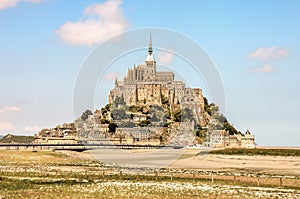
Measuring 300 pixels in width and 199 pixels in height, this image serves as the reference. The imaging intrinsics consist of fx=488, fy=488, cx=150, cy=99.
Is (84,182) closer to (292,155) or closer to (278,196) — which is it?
(278,196)

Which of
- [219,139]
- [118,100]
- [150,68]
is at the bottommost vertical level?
[219,139]

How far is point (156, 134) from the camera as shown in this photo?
6752 inches

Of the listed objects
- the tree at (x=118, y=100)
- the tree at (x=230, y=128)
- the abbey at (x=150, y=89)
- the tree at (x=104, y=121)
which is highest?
the abbey at (x=150, y=89)

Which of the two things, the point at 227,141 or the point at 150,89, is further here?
the point at 227,141

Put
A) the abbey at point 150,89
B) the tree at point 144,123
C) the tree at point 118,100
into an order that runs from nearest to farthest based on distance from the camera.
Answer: the abbey at point 150,89 < the tree at point 118,100 < the tree at point 144,123

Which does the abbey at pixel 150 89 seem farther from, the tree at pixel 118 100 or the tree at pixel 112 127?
the tree at pixel 112 127

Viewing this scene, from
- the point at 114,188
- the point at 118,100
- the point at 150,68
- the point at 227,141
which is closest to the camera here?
the point at 114,188

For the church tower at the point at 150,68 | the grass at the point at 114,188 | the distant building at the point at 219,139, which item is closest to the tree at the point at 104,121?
the distant building at the point at 219,139

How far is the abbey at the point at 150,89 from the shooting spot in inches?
4409

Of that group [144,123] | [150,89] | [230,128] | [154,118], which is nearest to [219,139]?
[230,128]

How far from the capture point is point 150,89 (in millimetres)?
169125

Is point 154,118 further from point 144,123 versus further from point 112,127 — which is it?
point 112,127

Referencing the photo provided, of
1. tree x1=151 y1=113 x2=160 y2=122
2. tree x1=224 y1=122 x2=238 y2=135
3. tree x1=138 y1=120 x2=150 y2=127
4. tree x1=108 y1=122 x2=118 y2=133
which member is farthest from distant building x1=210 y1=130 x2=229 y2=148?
tree x1=108 y1=122 x2=118 y2=133

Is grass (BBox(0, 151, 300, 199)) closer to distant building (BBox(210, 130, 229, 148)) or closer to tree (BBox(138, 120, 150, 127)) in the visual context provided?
distant building (BBox(210, 130, 229, 148))
